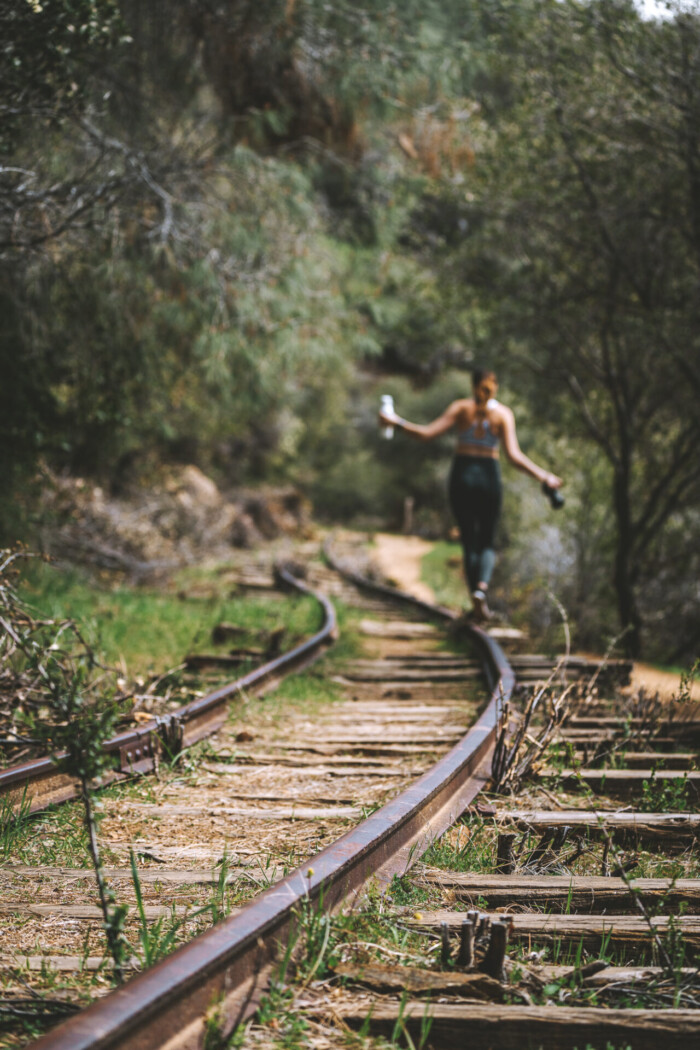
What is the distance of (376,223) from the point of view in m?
14.9

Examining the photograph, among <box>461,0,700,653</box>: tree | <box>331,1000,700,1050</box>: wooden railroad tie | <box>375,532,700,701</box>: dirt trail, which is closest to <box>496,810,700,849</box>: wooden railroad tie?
<box>331,1000,700,1050</box>: wooden railroad tie

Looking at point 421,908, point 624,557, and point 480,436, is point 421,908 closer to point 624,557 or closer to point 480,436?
point 480,436

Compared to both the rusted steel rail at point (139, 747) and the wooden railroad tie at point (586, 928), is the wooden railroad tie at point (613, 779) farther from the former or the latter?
the rusted steel rail at point (139, 747)

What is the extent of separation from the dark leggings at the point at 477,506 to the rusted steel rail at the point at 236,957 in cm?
525

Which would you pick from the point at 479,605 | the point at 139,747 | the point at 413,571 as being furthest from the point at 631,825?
the point at 413,571

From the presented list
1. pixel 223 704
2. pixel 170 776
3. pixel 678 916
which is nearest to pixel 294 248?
pixel 223 704

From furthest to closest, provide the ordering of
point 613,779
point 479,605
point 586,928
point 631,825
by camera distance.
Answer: point 479,605
point 613,779
point 631,825
point 586,928

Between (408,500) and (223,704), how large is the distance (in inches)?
1003

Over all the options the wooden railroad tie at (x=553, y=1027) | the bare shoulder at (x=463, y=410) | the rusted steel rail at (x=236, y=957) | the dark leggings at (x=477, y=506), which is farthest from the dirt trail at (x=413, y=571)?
the wooden railroad tie at (x=553, y=1027)

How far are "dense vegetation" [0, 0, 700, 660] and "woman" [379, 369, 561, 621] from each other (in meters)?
2.74

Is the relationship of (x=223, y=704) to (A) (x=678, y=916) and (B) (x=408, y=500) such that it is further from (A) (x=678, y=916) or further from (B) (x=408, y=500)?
(B) (x=408, y=500)

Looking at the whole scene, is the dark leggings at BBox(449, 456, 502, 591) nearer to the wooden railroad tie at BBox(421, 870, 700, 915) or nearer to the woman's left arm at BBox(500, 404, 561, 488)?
the woman's left arm at BBox(500, 404, 561, 488)

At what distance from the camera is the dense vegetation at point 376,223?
7.81 metres

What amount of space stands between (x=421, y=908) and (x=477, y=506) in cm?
590
